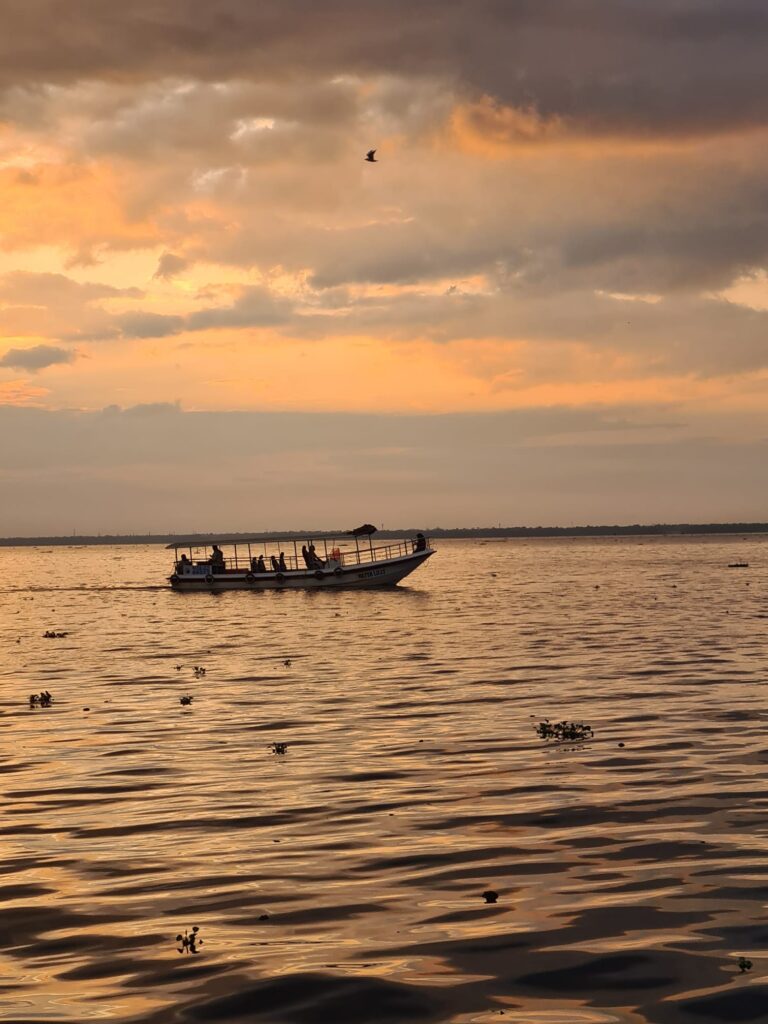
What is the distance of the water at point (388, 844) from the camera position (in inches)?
384

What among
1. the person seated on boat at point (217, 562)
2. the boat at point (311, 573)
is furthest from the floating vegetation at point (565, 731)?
the person seated on boat at point (217, 562)

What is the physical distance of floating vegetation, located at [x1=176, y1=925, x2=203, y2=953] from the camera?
10.8 m

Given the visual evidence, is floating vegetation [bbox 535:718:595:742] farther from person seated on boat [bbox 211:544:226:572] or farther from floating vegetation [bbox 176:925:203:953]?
person seated on boat [bbox 211:544:226:572]

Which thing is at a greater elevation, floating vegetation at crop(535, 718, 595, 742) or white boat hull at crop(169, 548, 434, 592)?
white boat hull at crop(169, 548, 434, 592)

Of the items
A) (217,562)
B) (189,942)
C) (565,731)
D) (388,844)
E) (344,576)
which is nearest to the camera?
(189,942)

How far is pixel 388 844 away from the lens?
14758 millimetres

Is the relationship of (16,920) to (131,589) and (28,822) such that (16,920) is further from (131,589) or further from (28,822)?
(131,589)

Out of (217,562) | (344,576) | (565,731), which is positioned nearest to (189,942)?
(565,731)

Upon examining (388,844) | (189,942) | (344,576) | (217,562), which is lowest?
(388,844)

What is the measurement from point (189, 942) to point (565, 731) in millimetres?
12122

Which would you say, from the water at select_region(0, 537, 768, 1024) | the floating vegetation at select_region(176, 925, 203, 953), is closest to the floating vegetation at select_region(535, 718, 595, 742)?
the water at select_region(0, 537, 768, 1024)

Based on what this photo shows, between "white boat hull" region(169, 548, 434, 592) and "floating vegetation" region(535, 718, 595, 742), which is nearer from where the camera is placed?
"floating vegetation" region(535, 718, 595, 742)

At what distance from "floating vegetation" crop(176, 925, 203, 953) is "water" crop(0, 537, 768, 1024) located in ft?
0.27

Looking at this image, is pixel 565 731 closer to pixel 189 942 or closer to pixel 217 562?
pixel 189 942
